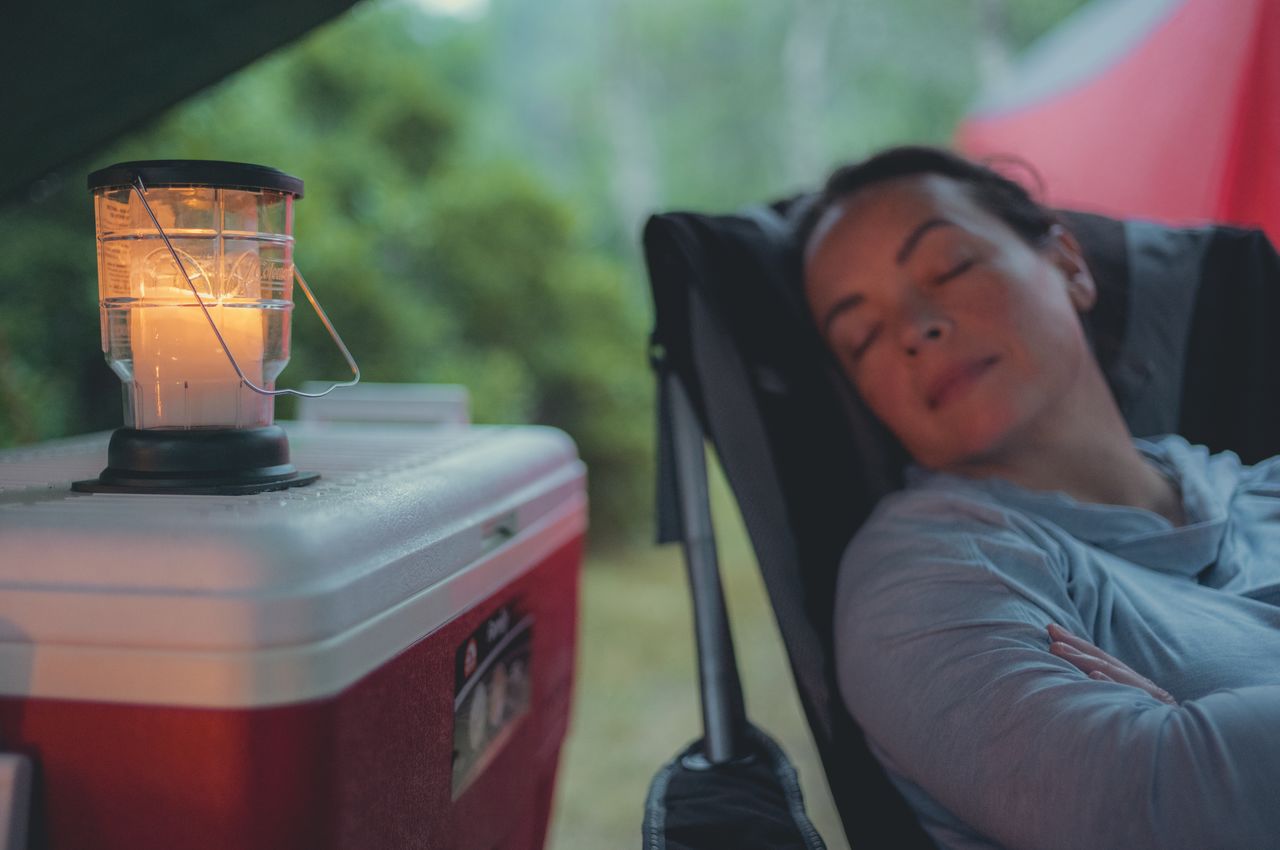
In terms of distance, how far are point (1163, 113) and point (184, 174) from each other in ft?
6.96

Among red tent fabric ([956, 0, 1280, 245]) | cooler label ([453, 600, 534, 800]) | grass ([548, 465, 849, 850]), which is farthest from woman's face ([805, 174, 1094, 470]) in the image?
red tent fabric ([956, 0, 1280, 245])

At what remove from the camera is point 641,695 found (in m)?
2.70

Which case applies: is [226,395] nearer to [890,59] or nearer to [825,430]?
[825,430]

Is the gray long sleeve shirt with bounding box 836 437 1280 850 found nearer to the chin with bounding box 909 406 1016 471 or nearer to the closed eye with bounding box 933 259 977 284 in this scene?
the chin with bounding box 909 406 1016 471

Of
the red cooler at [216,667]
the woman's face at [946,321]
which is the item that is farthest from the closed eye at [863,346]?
the red cooler at [216,667]

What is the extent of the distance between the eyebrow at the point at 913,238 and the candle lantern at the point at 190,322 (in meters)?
0.63

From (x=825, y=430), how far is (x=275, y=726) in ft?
2.60

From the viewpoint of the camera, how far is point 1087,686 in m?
0.67

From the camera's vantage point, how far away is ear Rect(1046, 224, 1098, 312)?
1179 millimetres

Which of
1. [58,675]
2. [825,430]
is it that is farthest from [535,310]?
[58,675]

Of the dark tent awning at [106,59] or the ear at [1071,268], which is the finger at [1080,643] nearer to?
the ear at [1071,268]

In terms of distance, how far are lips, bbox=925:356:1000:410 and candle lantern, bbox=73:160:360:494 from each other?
2.06ft

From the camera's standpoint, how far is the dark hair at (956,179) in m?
1.15

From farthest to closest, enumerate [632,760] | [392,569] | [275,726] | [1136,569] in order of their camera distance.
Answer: [632,760], [1136,569], [392,569], [275,726]
